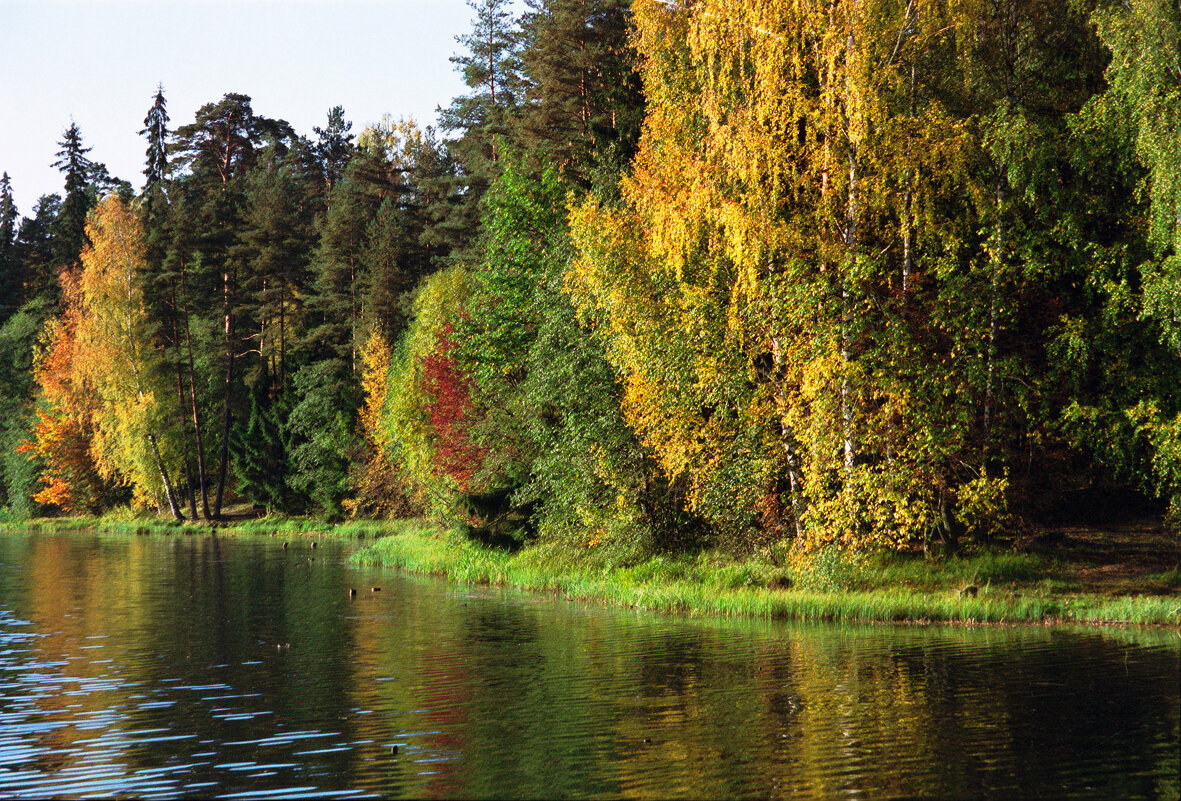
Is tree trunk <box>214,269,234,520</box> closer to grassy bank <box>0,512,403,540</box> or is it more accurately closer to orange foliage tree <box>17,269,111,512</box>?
grassy bank <box>0,512,403,540</box>

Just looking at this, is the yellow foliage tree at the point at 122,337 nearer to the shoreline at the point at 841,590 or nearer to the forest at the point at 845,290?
the forest at the point at 845,290

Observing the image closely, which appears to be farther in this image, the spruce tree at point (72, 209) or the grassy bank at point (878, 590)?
the spruce tree at point (72, 209)

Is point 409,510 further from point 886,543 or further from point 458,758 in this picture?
point 458,758

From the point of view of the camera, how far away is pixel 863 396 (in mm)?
25734

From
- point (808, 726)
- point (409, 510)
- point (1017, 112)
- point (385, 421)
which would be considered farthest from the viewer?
point (409, 510)

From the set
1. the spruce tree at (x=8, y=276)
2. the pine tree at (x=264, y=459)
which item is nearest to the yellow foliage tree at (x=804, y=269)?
the pine tree at (x=264, y=459)

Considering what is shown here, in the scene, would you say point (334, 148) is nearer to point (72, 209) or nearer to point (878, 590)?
point (72, 209)

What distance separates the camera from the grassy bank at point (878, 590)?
72.2 ft

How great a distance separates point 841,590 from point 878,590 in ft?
2.76

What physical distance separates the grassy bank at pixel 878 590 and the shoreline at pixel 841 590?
0.08 ft

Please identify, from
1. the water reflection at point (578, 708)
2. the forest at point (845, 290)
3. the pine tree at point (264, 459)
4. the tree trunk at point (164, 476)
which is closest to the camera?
the water reflection at point (578, 708)

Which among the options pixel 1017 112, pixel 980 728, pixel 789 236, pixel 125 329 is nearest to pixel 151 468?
pixel 125 329

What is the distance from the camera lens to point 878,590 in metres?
24.6

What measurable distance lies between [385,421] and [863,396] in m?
34.4
